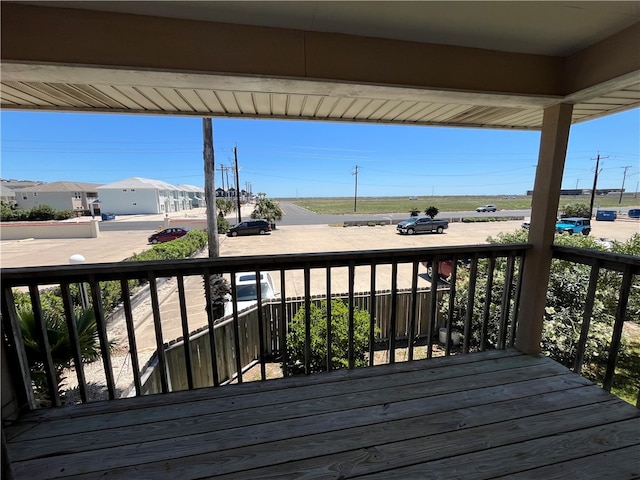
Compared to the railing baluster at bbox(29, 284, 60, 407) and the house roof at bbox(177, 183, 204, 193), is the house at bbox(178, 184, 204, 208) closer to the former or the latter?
the house roof at bbox(177, 183, 204, 193)

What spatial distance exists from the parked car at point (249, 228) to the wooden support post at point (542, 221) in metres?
18.3

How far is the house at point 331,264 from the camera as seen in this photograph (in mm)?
1215

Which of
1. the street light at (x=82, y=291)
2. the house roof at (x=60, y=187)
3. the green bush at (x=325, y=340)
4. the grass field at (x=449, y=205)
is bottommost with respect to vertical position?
the grass field at (x=449, y=205)

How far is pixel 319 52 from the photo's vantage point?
4.81 ft

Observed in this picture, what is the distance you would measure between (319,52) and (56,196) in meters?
41.5

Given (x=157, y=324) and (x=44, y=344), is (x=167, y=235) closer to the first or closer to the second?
(x=44, y=344)

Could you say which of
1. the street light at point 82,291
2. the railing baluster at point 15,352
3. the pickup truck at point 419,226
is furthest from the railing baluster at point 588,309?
the pickup truck at point 419,226

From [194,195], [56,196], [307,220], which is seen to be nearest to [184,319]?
[307,220]

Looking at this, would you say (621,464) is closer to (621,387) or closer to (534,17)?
(534,17)

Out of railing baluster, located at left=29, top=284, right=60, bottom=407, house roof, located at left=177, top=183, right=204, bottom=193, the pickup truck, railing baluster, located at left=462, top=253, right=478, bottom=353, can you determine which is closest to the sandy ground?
the pickup truck

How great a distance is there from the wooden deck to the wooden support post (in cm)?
35

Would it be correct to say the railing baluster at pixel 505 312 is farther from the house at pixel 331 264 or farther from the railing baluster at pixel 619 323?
the railing baluster at pixel 619 323

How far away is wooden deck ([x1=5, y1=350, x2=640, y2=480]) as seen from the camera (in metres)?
1.16

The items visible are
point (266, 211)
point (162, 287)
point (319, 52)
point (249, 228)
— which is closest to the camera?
point (319, 52)
